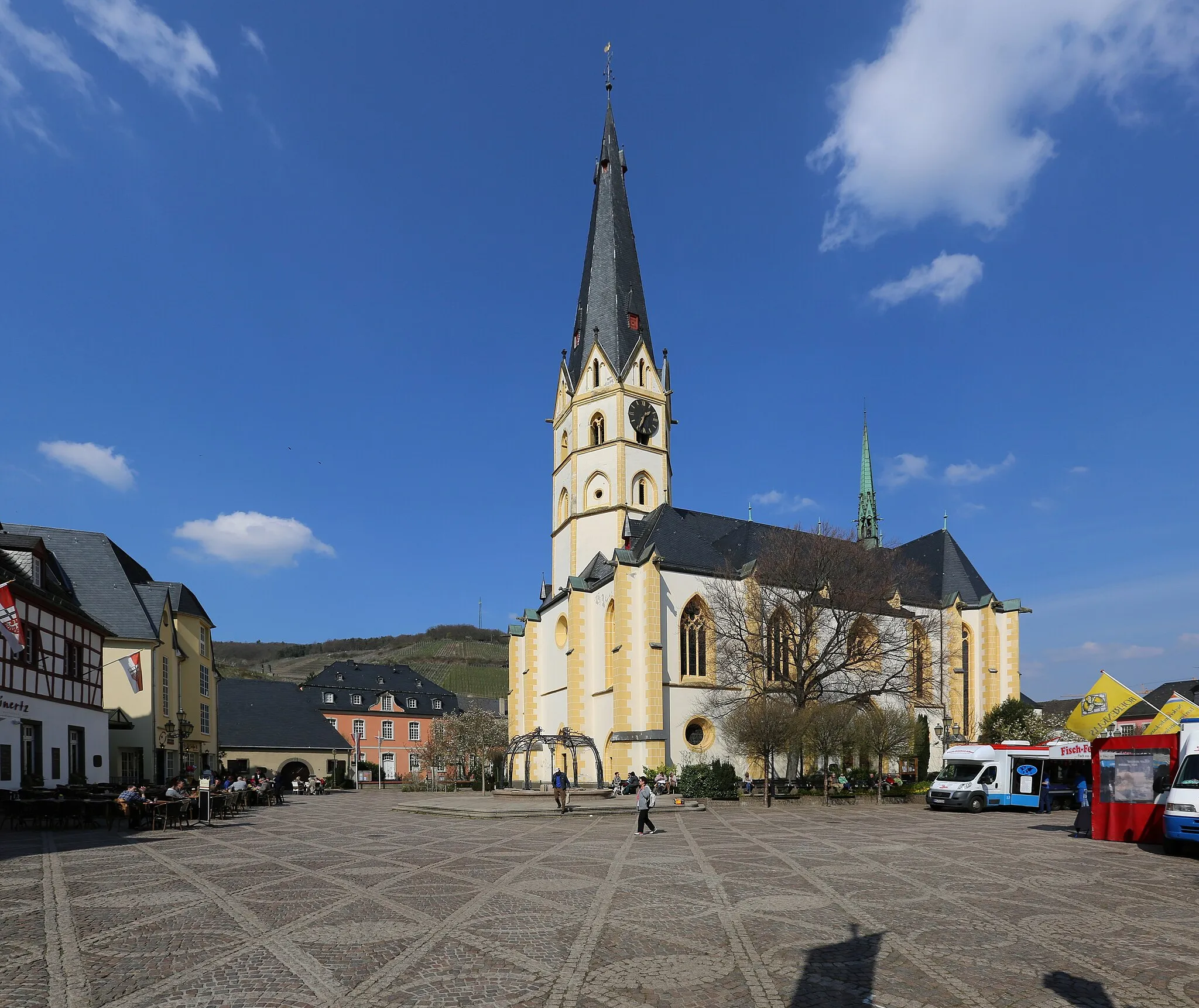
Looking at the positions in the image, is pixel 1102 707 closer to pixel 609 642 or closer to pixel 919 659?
pixel 609 642

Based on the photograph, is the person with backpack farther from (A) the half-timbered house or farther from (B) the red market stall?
(A) the half-timbered house

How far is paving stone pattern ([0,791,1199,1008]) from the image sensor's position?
26.1 ft

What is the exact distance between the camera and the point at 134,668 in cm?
3719

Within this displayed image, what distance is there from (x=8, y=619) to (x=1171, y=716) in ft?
92.0

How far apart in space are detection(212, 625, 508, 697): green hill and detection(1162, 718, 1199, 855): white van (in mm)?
104871

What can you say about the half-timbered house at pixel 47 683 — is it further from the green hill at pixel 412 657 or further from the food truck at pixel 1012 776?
the green hill at pixel 412 657

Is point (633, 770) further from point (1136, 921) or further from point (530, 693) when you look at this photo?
point (1136, 921)

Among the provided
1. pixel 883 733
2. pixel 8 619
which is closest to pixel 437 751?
pixel 883 733

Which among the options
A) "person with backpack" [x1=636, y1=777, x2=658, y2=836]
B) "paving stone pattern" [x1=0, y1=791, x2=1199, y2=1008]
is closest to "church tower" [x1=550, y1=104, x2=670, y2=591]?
"person with backpack" [x1=636, y1=777, x2=658, y2=836]

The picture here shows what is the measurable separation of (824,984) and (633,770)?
36304mm

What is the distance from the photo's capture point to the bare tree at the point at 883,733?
3962 centimetres

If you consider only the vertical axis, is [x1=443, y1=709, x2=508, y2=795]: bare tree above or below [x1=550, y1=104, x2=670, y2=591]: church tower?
below

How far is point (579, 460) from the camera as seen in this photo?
181 ft

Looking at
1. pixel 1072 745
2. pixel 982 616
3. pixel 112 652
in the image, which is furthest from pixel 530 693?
pixel 1072 745
